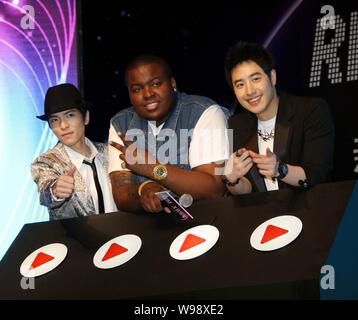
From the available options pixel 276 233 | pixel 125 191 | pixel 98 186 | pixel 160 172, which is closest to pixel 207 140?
pixel 160 172

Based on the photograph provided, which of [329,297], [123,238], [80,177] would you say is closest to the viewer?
[329,297]

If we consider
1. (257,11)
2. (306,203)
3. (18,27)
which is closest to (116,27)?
(18,27)

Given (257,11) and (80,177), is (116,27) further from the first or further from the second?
(80,177)

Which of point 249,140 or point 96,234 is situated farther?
point 249,140

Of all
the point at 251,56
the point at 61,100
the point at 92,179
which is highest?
the point at 251,56

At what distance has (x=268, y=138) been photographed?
2.27m

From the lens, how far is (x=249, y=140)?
2.29 m

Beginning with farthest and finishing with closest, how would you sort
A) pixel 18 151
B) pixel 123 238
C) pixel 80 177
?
1. pixel 18 151
2. pixel 80 177
3. pixel 123 238

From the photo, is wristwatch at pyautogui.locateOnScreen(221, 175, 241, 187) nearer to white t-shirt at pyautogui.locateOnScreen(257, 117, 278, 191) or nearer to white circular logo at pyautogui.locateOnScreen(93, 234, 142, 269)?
white t-shirt at pyautogui.locateOnScreen(257, 117, 278, 191)

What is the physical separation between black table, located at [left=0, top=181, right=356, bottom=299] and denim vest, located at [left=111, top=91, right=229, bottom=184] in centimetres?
53

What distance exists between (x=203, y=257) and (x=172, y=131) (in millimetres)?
988

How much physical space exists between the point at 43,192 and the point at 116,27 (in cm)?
165

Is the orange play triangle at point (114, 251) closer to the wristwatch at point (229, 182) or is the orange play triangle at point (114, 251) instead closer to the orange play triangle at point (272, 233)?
the orange play triangle at point (272, 233)

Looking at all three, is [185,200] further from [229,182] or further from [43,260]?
[43,260]
